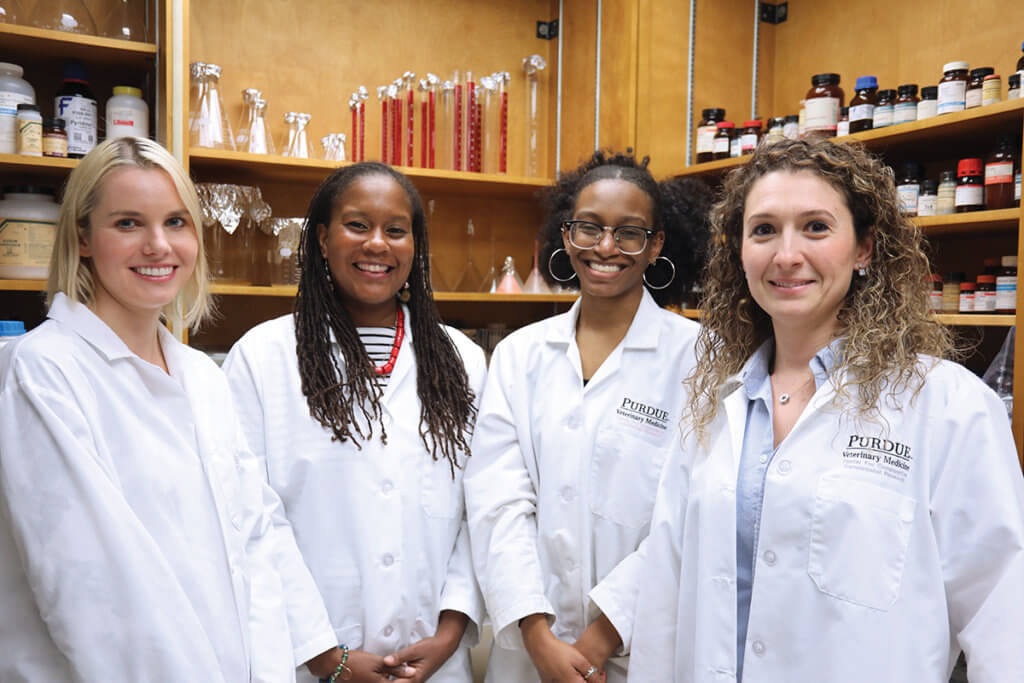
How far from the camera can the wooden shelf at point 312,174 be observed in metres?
2.43

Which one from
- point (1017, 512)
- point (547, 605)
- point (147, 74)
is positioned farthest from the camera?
point (147, 74)

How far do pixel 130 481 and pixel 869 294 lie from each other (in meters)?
1.12

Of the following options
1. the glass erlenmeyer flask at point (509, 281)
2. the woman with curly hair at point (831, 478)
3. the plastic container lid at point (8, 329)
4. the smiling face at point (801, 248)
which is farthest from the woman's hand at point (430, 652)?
the glass erlenmeyer flask at point (509, 281)

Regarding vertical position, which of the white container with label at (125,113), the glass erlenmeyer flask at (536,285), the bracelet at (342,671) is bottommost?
the bracelet at (342,671)

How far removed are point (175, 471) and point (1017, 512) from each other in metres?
1.17

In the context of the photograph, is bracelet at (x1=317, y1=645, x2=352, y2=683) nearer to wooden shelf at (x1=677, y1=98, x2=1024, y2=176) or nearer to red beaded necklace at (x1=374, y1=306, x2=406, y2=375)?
red beaded necklace at (x1=374, y1=306, x2=406, y2=375)

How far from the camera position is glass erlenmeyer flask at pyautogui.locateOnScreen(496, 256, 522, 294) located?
290 centimetres

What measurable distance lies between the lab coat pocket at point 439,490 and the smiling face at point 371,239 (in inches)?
14.4

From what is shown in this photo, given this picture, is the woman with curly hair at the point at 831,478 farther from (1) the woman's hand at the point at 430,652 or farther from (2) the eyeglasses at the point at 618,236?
(1) the woman's hand at the point at 430,652

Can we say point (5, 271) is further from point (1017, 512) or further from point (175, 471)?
point (1017, 512)

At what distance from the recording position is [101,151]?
1239mm

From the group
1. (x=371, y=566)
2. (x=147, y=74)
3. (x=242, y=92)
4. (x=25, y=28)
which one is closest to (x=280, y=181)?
(x=242, y=92)

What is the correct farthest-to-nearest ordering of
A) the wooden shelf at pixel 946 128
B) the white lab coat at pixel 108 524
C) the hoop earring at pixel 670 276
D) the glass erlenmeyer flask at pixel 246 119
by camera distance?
1. the glass erlenmeyer flask at pixel 246 119
2. the wooden shelf at pixel 946 128
3. the hoop earring at pixel 670 276
4. the white lab coat at pixel 108 524

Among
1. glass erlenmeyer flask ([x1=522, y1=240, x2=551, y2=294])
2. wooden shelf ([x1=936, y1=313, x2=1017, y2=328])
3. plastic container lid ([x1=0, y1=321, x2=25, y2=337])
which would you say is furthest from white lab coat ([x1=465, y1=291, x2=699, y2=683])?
glass erlenmeyer flask ([x1=522, y1=240, x2=551, y2=294])
